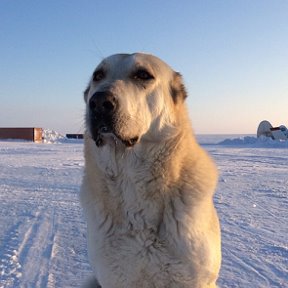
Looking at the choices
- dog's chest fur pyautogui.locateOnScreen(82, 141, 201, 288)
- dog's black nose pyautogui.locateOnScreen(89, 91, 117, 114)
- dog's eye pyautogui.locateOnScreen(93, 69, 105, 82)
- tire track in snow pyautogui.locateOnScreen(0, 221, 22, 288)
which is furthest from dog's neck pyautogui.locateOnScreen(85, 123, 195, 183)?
tire track in snow pyautogui.locateOnScreen(0, 221, 22, 288)

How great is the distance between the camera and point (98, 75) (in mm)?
3100

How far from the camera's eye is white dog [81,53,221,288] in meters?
2.58

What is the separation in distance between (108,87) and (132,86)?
0.28 metres

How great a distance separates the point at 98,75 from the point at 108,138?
591 millimetres

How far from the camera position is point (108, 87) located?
255 cm

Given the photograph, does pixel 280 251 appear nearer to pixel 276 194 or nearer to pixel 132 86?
pixel 132 86

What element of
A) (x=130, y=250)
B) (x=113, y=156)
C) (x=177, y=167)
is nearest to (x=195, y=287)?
(x=130, y=250)

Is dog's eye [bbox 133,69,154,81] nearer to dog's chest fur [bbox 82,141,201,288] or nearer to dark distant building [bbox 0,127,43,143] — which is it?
dog's chest fur [bbox 82,141,201,288]

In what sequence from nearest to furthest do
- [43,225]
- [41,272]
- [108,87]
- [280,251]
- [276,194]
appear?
[108,87], [41,272], [280,251], [43,225], [276,194]

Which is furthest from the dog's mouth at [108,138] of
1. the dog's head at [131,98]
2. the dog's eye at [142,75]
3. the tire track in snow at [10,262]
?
the tire track in snow at [10,262]

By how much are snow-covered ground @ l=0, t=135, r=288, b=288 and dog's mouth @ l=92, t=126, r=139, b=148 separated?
1550 millimetres

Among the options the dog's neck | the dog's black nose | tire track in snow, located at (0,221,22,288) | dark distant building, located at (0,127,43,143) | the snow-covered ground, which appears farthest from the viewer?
dark distant building, located at (0,127,43,143)

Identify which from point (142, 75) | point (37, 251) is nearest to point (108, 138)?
point (142, 75)

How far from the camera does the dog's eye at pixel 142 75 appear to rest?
Result: 2.93 m
